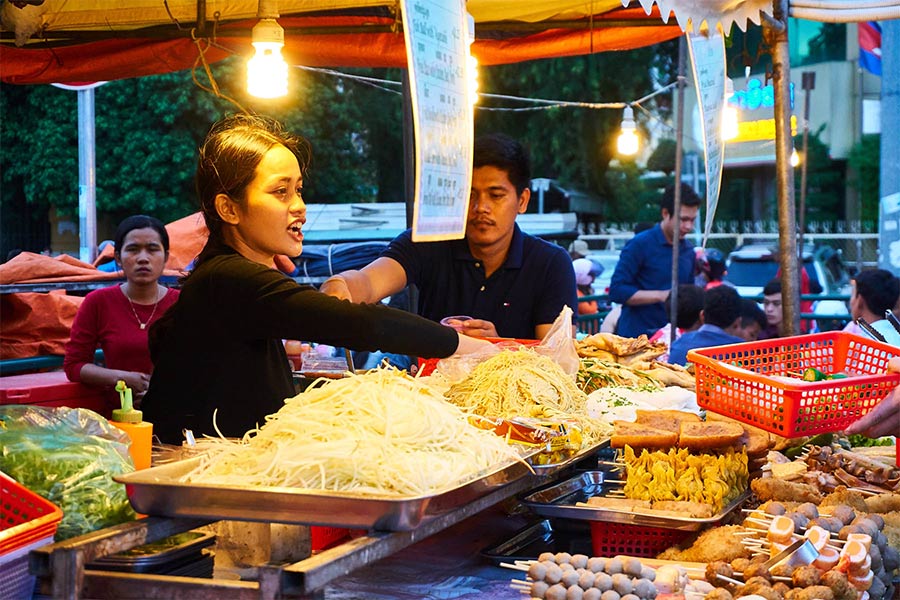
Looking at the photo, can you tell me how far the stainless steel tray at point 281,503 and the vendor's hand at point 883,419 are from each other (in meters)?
1.56

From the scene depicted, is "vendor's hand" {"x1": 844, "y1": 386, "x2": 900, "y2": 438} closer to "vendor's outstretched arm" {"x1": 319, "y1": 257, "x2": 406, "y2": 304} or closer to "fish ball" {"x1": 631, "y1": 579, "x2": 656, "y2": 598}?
"fish ball" {"x1": 631, "y1": 579, "x2": 656, "y2": 598}

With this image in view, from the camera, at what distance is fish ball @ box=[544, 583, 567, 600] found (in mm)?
2408

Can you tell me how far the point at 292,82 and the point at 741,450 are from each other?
20.8 meters

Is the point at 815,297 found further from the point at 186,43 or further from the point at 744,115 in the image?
the point at 744,115

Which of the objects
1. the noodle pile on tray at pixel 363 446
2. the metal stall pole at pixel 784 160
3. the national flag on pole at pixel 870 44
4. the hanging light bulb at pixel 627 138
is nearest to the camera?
the noodle pile on tray at pixel 363 446

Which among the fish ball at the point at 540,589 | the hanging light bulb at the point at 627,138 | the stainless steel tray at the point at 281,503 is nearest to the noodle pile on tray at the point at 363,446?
the stainless steel tray at the point at 281,503

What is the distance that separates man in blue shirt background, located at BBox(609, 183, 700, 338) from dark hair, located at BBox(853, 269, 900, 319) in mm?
1989

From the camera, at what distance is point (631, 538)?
2975mm

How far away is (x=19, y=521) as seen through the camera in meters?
2.22

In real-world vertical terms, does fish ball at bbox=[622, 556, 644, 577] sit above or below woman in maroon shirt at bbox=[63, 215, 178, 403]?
below

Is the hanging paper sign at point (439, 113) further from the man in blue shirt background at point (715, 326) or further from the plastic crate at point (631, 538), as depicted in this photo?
the man in blue shirt background at point (715, 326)

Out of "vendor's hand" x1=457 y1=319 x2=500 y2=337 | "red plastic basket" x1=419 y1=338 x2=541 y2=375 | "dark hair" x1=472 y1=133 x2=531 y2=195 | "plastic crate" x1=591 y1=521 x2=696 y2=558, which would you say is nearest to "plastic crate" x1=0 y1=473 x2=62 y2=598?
"plastic crate" x1=591 y1=521 x2=696 y2=558

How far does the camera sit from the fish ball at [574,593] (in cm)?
241

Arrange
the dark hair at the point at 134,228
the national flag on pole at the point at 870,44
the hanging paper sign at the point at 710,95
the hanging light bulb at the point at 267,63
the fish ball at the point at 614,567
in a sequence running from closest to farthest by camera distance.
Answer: the fish ball at the point at 614,567 → the hanging paper sign at the point at 710,95 → the hanging light bulb at the point at 267,63 → the dark hair at the point at 134,228 → the national flag on pole at the point at 870,44
